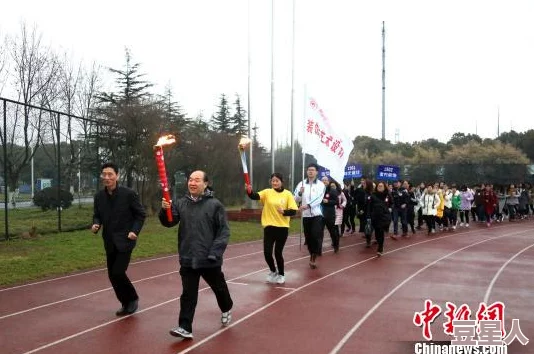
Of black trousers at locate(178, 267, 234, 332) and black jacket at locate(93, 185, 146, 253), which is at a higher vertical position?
black jacket at locate(93, 185, 146, 253)

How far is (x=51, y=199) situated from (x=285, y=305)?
419 inches

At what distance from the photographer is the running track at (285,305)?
5.38 metres

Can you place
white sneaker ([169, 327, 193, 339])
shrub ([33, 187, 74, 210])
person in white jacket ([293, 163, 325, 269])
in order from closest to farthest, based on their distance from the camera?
1. white sneaker ([169, 327, 193, 339])
2. person in white jacket ([293, 163, 325, 269])
3. shrub ([33, 187, 74, 210])

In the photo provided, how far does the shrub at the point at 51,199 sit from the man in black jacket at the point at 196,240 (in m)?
10.6

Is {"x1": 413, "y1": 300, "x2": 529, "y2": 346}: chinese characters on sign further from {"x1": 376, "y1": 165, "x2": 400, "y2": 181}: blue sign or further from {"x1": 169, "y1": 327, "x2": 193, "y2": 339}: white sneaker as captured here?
{"x1": 376, "y1": 165, "x2": 400, "y2": 181}: blue sign

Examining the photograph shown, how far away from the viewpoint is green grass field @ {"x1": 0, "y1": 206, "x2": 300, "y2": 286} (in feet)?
32.1

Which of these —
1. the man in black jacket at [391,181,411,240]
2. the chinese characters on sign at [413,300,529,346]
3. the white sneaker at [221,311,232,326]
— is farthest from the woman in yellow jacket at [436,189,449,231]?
the white sneaker at [221,311,232,326]

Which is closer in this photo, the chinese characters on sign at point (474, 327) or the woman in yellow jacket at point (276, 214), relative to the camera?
the chinese characters on sign at point (474, 327)

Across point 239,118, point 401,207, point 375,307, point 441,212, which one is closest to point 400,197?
point 401,207

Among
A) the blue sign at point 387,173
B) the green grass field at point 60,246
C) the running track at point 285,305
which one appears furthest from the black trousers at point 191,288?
the blue sign at point 387,173

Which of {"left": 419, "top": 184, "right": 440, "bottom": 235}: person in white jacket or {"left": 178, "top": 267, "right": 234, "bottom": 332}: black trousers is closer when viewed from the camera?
{"left": 178, "top": 267, "right": 234, "bottom": 332}: black trousers

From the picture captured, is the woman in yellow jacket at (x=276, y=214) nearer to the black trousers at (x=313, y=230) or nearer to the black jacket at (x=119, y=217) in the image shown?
the black trousers at (x=313, y=230)

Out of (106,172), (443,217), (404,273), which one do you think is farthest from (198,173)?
(443,217)

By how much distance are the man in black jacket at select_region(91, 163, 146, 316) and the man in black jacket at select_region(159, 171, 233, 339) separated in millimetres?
807
